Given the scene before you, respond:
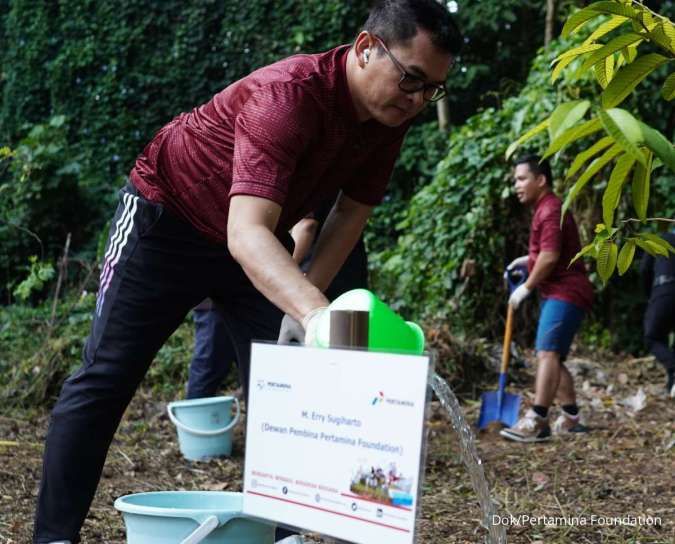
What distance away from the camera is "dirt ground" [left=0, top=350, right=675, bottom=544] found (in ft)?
9.76

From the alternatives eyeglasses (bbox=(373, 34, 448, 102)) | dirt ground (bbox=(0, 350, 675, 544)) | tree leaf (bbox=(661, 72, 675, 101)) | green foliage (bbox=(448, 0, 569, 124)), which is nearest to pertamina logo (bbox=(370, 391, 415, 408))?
tree leaf (bbox=(661, 72, 675, 101))

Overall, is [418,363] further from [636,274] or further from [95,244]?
[95,244]

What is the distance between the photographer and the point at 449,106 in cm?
1064

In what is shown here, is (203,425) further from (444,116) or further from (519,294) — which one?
(444,116)

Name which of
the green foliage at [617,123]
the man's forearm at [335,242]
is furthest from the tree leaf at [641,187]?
the man's forearm at [335,242]

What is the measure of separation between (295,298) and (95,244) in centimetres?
946

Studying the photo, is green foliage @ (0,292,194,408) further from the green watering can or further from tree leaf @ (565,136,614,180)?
tree leaf @ (565,136,614,180)

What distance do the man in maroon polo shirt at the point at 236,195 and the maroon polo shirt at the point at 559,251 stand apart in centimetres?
266

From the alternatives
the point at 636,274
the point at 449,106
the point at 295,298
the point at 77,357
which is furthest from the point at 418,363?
the point at 449,106

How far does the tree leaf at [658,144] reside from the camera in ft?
3.32

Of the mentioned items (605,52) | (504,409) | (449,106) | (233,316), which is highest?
(449,106)

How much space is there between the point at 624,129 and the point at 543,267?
3.98 meters

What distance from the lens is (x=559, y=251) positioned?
487 cm

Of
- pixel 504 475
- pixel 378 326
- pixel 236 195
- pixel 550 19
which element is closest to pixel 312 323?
pixel 378 326
